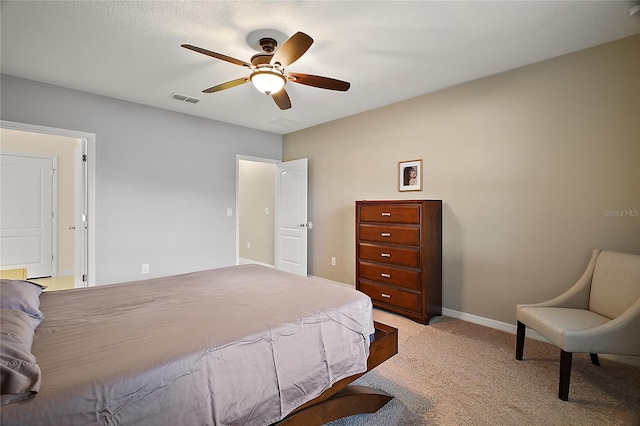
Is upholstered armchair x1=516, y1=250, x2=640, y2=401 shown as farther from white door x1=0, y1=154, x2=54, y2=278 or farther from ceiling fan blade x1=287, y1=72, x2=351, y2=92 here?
white door x1=0, y1=154, x2=54, y2=278

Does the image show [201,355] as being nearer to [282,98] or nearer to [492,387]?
[492,387]

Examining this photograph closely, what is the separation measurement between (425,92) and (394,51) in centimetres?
111

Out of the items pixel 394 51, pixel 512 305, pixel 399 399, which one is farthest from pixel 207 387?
pixel 512 305

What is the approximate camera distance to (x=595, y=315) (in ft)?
7.22

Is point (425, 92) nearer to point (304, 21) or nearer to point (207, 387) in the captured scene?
point (304, 21)

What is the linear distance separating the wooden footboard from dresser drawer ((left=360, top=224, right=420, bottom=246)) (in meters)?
1.39

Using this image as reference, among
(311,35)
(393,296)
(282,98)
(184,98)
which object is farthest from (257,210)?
(311,35)

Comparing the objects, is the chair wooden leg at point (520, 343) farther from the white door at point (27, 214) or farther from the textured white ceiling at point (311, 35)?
the white door at point (27, 214)

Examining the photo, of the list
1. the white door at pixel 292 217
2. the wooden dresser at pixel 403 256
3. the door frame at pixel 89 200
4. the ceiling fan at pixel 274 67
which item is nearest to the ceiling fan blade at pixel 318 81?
the ceiling fan at pixel 274 67

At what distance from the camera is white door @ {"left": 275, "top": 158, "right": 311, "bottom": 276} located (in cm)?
496

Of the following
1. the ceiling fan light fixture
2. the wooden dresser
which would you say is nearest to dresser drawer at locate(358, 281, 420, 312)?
the wooden dresser

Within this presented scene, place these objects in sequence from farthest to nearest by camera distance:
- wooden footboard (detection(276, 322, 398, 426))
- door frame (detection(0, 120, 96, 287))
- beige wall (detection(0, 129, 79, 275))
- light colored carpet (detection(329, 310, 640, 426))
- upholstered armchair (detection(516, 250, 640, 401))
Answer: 1. beige wall (detection(0, 129, 79, 275))
2. door frame (detection(0, 120, 96, 287))
3. upholstered armchair (detection(516, 250, 640, 401))
4. light colored carpet (detection(329, 310, 640, 426))
5. wooden footboard (detection(276, 322, 398, 426))

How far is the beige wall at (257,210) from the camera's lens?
19.7 ft

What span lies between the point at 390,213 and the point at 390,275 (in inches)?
27.5
